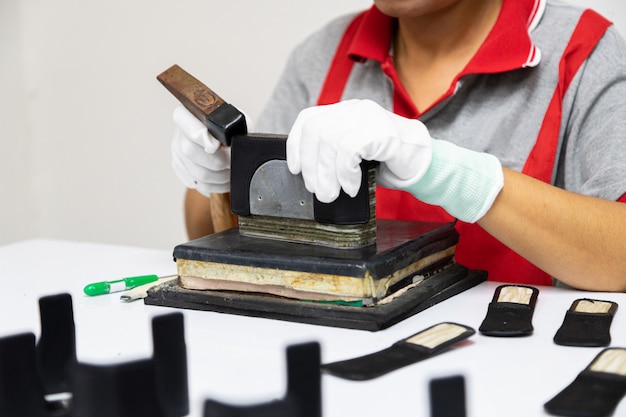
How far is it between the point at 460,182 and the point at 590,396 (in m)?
0.33

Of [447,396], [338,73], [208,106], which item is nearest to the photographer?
[447,396]

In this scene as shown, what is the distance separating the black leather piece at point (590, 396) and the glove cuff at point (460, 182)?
29cm

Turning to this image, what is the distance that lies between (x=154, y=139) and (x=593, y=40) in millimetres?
1157

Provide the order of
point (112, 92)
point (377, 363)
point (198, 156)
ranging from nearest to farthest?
1. point (377, 363)
2. point (198, 156)
3. point (112, 92)

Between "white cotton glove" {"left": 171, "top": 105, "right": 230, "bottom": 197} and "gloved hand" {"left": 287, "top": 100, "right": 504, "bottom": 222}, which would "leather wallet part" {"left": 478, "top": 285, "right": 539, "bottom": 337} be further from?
"white cotton glove" {"left": 171, "top": 105, "right": 230, "bottom": 197}

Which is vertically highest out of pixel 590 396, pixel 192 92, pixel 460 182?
pixel 192 92

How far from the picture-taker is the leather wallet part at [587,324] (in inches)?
26.4

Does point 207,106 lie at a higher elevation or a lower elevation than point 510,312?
higher

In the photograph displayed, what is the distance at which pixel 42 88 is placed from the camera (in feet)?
6.96

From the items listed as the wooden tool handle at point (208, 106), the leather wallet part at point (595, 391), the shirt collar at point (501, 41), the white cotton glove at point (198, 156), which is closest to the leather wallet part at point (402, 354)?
the leather wallet part at point (595, 391)

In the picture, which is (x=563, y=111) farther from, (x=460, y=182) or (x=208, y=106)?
(x=208, y=106)

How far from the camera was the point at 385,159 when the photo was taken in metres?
0.78

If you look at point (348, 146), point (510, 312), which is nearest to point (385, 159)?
point (348, 146)

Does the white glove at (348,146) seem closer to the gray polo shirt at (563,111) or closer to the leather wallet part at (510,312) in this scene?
the leather wallet part at (510,312)
